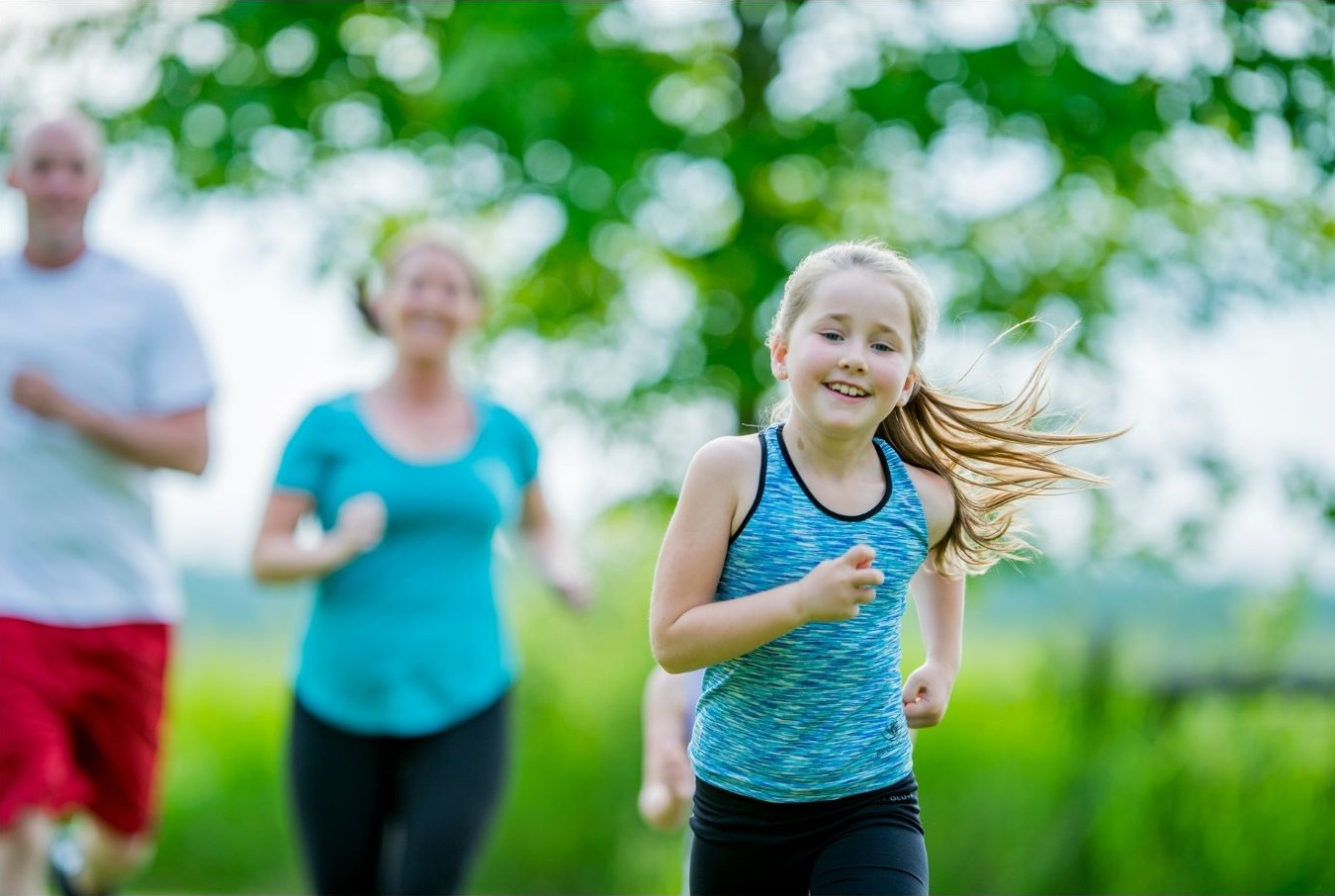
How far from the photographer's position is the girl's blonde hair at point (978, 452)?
2599 millimetres

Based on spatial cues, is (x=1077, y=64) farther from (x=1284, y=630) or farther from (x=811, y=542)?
(x=811, y=542)

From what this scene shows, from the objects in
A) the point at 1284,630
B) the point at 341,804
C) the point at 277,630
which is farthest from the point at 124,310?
the point at 1284,630

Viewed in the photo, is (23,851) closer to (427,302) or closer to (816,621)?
(427,302)

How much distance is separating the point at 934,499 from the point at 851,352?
0.35m

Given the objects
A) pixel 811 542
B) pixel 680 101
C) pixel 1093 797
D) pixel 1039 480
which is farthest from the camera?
pixel 1093 797

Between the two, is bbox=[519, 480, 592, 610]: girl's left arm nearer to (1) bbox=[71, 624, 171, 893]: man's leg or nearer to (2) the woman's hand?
(2) the woman's hand

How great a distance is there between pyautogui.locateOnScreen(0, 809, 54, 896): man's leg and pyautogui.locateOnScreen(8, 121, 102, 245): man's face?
4.71 ft

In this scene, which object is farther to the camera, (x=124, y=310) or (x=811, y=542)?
(x=124, y=310)

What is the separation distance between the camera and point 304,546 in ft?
11.9

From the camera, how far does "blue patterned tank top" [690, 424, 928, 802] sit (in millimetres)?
2354

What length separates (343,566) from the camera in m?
3.65

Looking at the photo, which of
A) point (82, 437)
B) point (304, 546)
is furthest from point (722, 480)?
point (82, 437)

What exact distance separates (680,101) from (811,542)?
4.47 m

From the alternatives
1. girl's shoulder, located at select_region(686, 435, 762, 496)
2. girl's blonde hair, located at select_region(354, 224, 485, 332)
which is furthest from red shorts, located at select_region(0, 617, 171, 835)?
girl's shoulder, located at select_region(686, 435, 762, 496)
